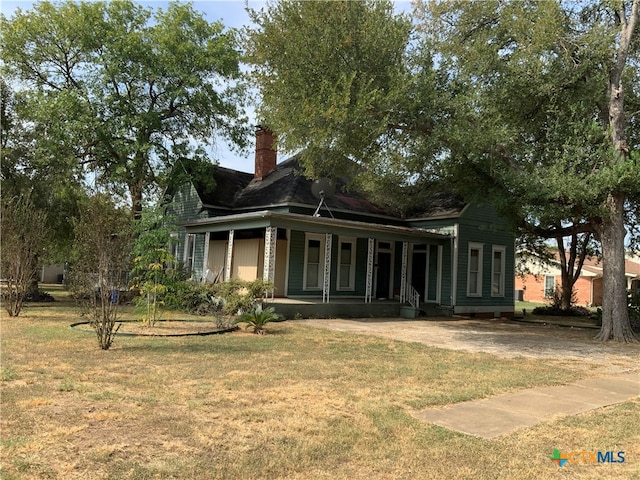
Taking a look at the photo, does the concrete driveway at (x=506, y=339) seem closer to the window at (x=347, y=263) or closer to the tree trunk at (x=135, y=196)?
the window at (x=347, y=263)

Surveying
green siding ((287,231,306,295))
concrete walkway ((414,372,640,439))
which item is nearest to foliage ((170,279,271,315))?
green siding ((287,231,306,295))

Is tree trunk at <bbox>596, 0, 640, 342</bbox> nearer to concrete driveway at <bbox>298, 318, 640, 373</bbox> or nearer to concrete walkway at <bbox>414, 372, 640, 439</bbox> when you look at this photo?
concrete driveway at <bbox>298, 318, 640, 373</bbox>

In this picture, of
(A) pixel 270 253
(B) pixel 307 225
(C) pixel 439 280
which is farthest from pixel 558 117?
(A) pixel 270 253

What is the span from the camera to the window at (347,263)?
2050cm

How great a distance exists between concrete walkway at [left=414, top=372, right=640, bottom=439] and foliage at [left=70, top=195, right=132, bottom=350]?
19.4 feet

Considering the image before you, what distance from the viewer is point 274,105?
47.7 ft

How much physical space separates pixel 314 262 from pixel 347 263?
158cm

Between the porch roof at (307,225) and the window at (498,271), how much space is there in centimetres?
347

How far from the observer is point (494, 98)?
13.9 meters

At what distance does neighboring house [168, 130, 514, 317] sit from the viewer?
61.4 ft

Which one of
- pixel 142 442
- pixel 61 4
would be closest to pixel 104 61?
pixel 61 4

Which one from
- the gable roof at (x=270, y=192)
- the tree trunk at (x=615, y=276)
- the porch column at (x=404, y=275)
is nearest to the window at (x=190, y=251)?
the gable roof at (x=270, y=192)

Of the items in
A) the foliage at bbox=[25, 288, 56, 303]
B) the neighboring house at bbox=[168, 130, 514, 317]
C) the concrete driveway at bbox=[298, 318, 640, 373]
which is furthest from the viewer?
the foliage at bbox=[25, 288, 56, 303]

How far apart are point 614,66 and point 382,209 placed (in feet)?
36.2
